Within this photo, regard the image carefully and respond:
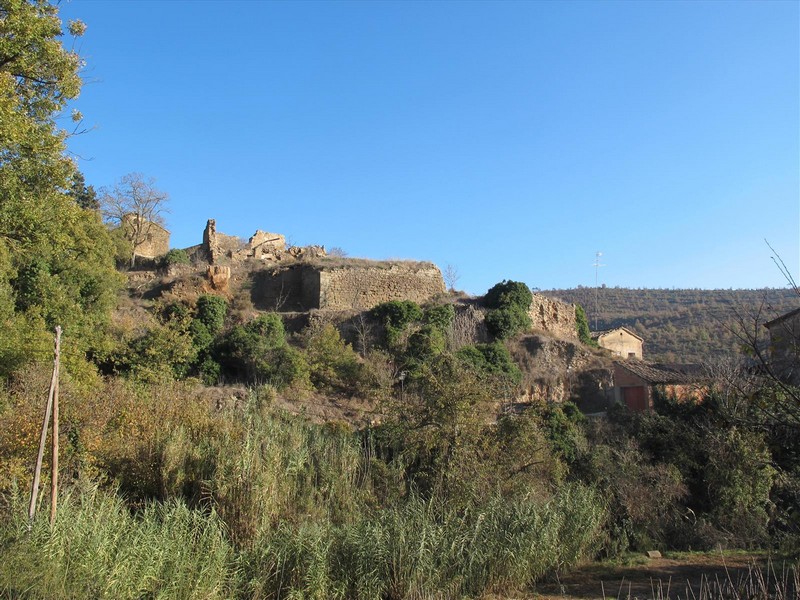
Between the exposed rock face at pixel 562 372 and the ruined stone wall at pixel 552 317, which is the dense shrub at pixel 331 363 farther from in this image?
the ruined stone wall at pixel 552 317

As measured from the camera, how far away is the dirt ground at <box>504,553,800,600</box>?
9797 mm

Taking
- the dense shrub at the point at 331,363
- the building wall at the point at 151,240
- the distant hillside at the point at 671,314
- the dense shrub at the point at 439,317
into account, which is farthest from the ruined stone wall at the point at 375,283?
the distant hillside at the point at 671,314

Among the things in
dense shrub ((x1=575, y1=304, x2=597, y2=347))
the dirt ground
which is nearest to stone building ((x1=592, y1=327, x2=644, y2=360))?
dense shrub ((x1=575, y1=304, x2=597, y2=347))

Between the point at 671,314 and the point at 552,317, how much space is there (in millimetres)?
27073

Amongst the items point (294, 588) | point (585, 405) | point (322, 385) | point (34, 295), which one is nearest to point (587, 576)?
point (294, 588)

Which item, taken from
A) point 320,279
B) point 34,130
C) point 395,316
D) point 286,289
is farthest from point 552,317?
point 34,130

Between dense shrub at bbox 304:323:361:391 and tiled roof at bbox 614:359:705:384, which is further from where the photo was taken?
tiled roof at bbox 614:359:705:384

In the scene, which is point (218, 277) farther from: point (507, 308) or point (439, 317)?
point (507, 308)

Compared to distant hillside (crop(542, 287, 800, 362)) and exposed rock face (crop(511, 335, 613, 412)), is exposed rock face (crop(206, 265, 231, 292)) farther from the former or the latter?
distant hillside (crop(542, 287, 800, 362))

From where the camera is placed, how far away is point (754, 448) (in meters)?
16.4

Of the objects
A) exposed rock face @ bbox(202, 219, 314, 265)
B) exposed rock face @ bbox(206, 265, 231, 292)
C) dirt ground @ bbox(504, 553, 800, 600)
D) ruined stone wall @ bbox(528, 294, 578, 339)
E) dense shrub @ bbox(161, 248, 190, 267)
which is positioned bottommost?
dirt ground @ bbox(504, 553, 800, 600)

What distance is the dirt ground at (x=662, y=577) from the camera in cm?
980

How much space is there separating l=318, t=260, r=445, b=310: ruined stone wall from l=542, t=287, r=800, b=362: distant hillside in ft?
43.5

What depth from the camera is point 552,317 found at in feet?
99.3
